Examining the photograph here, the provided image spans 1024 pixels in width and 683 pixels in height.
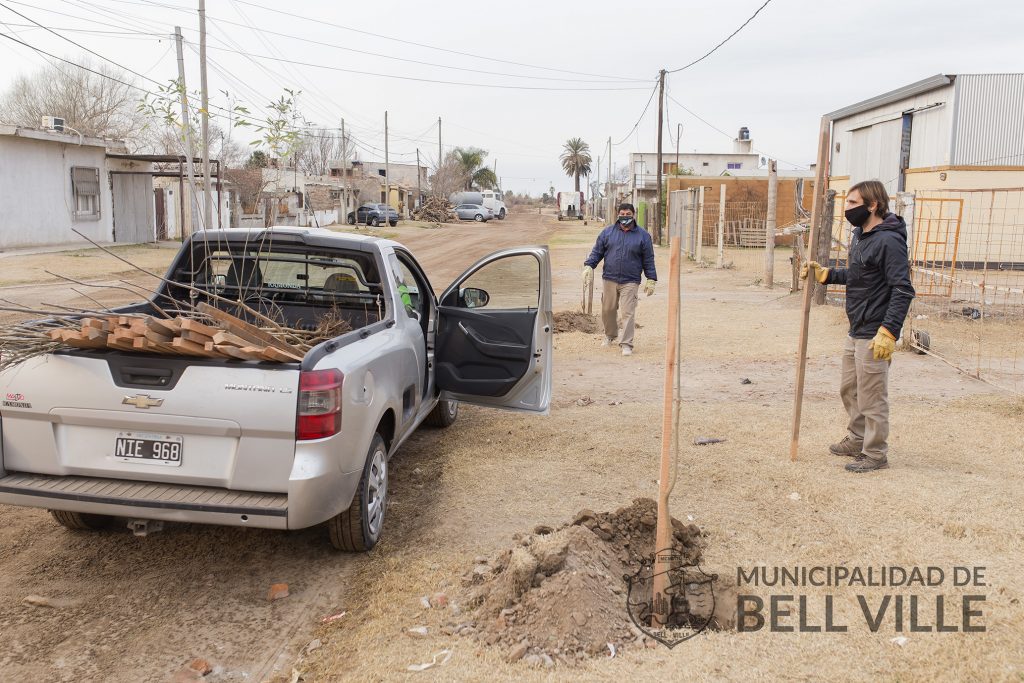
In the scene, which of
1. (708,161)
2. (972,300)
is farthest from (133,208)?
(708,161)

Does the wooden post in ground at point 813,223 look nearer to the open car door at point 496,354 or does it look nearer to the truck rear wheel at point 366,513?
the open car door at point 496,354

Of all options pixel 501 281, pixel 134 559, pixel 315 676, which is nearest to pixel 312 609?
pixel 315 676

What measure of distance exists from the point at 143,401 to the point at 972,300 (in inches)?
596

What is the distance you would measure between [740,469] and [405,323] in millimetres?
2552

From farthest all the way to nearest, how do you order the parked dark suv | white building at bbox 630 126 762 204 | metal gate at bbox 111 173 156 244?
white building at bbox 630 126 762 204 < the parked dark suv < metal gate at bbox 111 173 156 244

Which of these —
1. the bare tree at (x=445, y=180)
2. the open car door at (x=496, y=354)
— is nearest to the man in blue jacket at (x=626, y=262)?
the open car door at (x=496, y=354)

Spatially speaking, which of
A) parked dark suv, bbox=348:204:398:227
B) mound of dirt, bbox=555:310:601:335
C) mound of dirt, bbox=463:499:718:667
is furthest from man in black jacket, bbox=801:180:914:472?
parked dark suv, bbox=348:204:398:227

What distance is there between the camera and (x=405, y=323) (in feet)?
18.9

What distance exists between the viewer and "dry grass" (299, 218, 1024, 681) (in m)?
3.62

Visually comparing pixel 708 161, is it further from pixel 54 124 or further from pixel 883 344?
pixel 883 344

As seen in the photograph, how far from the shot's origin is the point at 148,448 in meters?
4.21

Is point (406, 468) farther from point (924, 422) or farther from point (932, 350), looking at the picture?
point (932, 350)

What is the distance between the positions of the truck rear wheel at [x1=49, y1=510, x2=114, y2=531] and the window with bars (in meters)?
25.6

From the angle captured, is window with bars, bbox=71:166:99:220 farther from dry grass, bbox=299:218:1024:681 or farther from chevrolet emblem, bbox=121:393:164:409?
chevrolet emblem, bbox=121:393:164:409
